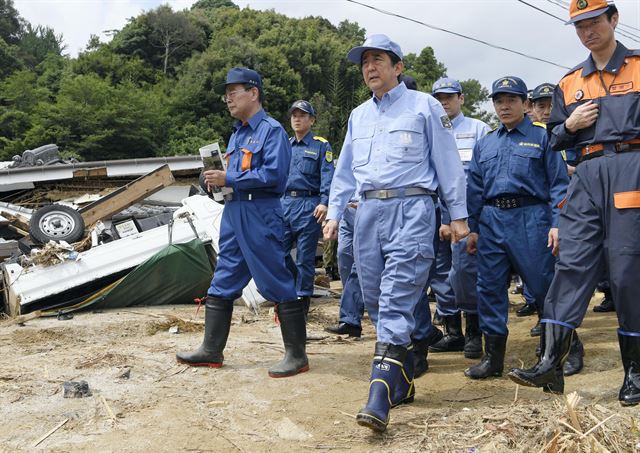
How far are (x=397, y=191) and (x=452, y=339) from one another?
2326mm

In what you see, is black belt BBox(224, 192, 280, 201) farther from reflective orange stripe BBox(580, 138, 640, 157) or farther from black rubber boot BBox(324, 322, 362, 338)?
reflective orange stripe BBox(580, 138, 640, 157)

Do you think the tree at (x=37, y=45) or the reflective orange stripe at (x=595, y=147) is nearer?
the reflective orange stripe at (x=595, y=147)

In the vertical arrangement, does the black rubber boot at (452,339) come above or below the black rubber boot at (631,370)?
below

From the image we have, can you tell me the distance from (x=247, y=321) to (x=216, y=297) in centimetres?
240

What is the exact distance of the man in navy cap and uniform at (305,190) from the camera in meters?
6.90

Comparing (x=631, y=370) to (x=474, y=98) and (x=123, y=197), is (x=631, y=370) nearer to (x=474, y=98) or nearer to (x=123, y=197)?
(x=123, y=197)

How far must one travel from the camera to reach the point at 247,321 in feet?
23.2

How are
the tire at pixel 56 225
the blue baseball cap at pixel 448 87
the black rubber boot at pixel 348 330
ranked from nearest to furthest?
the black rubber boot at pixel 348 330
the blue baseball cap at pixel 448 87
the tire at pixel 56 225

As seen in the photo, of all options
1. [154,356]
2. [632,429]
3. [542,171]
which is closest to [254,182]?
[154,356]

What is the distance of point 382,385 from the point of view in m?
3.32

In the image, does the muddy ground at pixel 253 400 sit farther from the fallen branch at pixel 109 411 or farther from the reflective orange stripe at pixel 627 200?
the reflective orange stripe at pixel 627 200

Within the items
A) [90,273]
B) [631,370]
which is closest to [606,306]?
[631,370]

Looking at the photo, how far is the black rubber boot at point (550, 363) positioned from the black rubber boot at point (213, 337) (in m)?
2.20

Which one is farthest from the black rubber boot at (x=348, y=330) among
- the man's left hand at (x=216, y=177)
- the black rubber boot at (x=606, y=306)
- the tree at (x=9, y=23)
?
the tree at (x=9, y=23)
